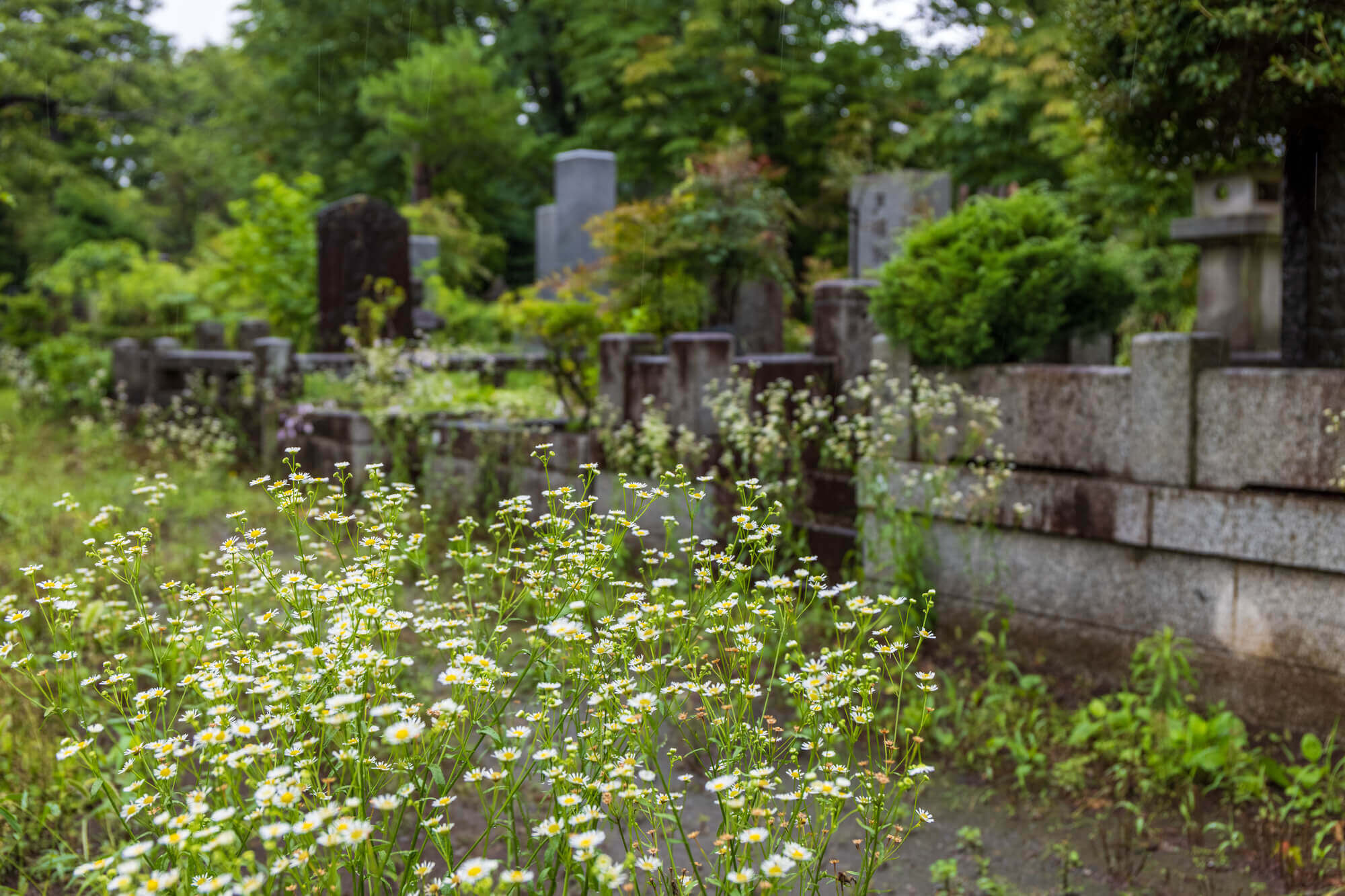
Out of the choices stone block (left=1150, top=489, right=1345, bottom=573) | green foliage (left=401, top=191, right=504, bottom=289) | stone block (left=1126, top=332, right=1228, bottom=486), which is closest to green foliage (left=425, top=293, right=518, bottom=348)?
green foliage (left=401, top=191, right=504, bottom=289)

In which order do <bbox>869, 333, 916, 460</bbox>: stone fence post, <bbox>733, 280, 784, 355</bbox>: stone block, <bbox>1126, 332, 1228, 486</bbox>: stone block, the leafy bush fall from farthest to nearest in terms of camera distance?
<bbox>733, 280, 784, 355</bbox>: stone block < <bbox>869, 333, 916, 460</bbox>: stone fence post < the leafy bush < <bbox>1126, 332, 1228, 486</bbox>: stone block

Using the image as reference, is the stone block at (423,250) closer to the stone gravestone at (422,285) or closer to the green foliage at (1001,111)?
the stone gravestone at (422,285)

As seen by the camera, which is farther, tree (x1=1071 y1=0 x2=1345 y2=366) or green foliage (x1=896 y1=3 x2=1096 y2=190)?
green foliage (x1=896 y1=3 x2=1096 y2=190)

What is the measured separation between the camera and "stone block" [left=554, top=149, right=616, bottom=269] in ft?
42.0

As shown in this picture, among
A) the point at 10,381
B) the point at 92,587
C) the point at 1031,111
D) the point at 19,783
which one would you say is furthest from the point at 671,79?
the point at 19,783

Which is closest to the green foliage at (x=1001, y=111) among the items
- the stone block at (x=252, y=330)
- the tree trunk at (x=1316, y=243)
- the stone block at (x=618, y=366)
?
the stone block at (x=252, y=330)

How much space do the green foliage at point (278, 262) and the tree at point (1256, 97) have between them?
8.90 meters

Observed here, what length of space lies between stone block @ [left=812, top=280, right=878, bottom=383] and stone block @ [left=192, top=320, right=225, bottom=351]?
9.11 metres

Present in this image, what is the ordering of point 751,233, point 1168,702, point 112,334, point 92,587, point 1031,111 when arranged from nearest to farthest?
point 1168,702, point 92,587, point 751,233, point 112,334, point 1031,111

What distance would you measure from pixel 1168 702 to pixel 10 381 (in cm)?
1560

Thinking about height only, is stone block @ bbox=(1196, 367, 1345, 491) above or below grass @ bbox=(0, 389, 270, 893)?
above

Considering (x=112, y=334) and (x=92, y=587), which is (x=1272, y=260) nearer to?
(x=92, y=587)

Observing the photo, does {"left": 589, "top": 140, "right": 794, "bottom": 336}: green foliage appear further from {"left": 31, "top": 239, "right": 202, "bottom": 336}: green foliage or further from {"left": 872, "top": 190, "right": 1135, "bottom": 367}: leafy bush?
{"left": 31, "top": 239, "right": 202, "bottom": 336}: green foliage

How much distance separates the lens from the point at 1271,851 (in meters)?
3.45
